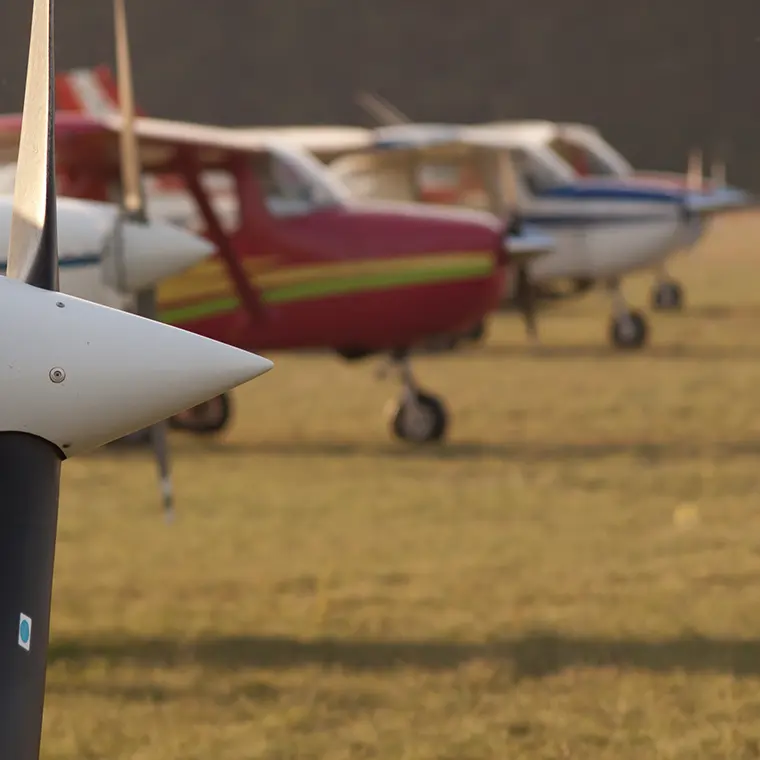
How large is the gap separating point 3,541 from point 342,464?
333 inches

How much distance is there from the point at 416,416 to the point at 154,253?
18.5 ft

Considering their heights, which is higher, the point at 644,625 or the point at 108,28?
the point at 108,28

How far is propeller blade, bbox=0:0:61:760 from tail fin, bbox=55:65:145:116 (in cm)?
1173

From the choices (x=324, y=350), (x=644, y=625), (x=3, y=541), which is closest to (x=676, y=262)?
(x=324, y=350)

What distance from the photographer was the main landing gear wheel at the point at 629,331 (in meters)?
20.7

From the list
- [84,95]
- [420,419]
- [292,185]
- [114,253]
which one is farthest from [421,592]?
[84,95]

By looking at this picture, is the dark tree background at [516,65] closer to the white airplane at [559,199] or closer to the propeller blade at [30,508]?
the white airplane at [559,199]

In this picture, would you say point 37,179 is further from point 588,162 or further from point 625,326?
point 588,162

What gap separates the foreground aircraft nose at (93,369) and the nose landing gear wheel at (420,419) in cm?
936

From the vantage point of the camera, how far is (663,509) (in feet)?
34.3

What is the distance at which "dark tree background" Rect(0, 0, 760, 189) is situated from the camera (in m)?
77.7

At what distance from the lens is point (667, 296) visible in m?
26.4

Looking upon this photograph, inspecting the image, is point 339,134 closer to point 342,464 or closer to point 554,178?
point 554,178

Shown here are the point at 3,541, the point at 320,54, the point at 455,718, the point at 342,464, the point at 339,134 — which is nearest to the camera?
the point at 3,541
